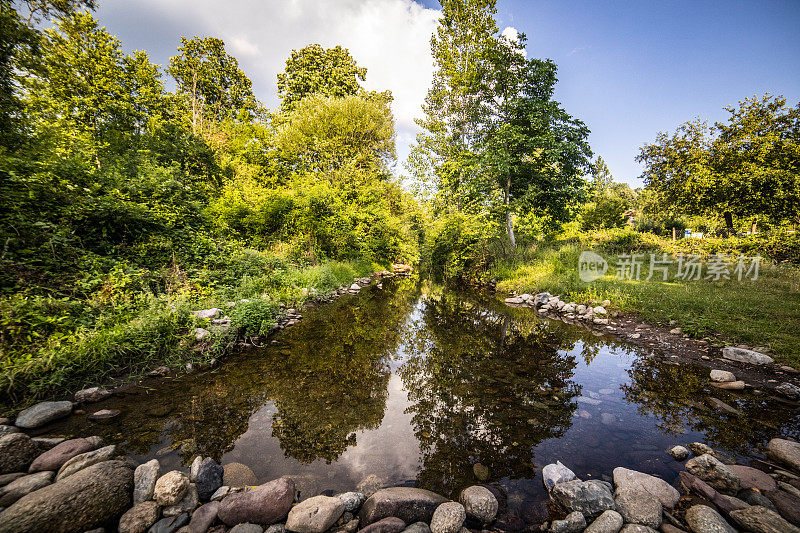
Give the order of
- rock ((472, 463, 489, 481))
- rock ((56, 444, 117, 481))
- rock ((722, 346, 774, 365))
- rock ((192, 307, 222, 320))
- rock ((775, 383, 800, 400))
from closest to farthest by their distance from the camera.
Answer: rock ((56, 444, 117, 481)) → rock ((472, 463, 489, 481)) → rock ((775, 383, 800, 400)) → rock ((722, 346, 774, 365)) → rock ((192, 307, 222, 320))

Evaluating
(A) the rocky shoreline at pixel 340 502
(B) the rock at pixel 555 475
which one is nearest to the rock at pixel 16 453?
(A) the rocky shoreline at pixel 340 502

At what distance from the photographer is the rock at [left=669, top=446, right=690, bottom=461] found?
10.4 feet

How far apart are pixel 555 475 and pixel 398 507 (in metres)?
1.73

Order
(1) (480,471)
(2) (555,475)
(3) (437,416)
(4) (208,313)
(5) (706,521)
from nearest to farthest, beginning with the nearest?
(5) (706,521) < (2) (555,475) < (1) (480,471) < (3) (437,416) < (4) (208,313)

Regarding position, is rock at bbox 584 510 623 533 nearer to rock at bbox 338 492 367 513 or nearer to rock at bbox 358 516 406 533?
rock at bbox 358 516 406 533

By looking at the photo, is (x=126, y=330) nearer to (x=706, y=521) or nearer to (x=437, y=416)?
(x=437, y=416)

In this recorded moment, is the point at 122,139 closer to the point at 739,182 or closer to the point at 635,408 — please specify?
the point at 635,408

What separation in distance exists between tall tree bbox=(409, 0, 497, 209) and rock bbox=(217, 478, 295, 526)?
1535 centimetres

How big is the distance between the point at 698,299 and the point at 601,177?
44747 millimetres

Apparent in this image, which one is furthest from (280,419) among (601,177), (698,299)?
(601,177)

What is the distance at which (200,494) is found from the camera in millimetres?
2557

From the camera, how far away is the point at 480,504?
244 cm

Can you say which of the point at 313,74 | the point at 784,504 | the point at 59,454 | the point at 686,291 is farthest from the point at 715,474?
the point at 313,74

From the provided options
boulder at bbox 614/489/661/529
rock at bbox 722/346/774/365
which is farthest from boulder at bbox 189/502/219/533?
rock at bbox 722/346/774/365
